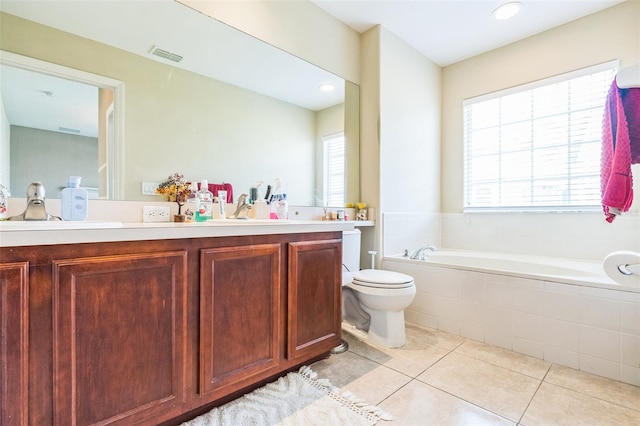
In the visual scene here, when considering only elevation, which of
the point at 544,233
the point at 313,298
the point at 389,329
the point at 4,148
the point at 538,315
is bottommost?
→ the point at 389,329

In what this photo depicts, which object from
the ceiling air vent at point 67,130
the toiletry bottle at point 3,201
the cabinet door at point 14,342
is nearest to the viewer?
the cabinet door at point 14,342

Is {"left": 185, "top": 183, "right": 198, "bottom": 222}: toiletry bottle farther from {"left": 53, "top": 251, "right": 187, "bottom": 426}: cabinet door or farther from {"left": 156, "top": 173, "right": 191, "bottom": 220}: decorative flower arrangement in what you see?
{"left": 53, "top": 251, "right": 187, "bottom": 426}: cabinet door

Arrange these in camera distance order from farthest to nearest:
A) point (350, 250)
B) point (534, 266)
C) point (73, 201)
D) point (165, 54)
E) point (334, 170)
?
point (334, 170) < point (534, 266) < point (350, 250) < point (165, 54) < point (73, 201)

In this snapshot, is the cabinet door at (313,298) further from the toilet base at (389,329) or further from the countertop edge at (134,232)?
the toilet base at (389,329)

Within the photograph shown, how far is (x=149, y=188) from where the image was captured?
1613 millimetres

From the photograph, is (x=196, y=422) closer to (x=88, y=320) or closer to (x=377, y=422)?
(x=88, y=320)

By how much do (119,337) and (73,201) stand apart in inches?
26.4

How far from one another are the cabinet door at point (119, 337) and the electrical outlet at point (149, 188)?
2.03ft

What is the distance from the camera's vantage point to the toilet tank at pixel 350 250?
2275 mm

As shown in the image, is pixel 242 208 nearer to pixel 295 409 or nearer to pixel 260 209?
pixel 260 209

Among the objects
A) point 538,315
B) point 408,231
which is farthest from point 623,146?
point 408,231

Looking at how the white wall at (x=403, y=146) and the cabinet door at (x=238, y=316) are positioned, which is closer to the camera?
the cabinet door at (x=238, y=316)

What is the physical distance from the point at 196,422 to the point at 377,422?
771mm

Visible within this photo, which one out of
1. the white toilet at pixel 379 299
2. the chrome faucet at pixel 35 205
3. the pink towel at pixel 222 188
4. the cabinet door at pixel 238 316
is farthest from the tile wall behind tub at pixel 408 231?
the chrome faucet at pixel 35 205
